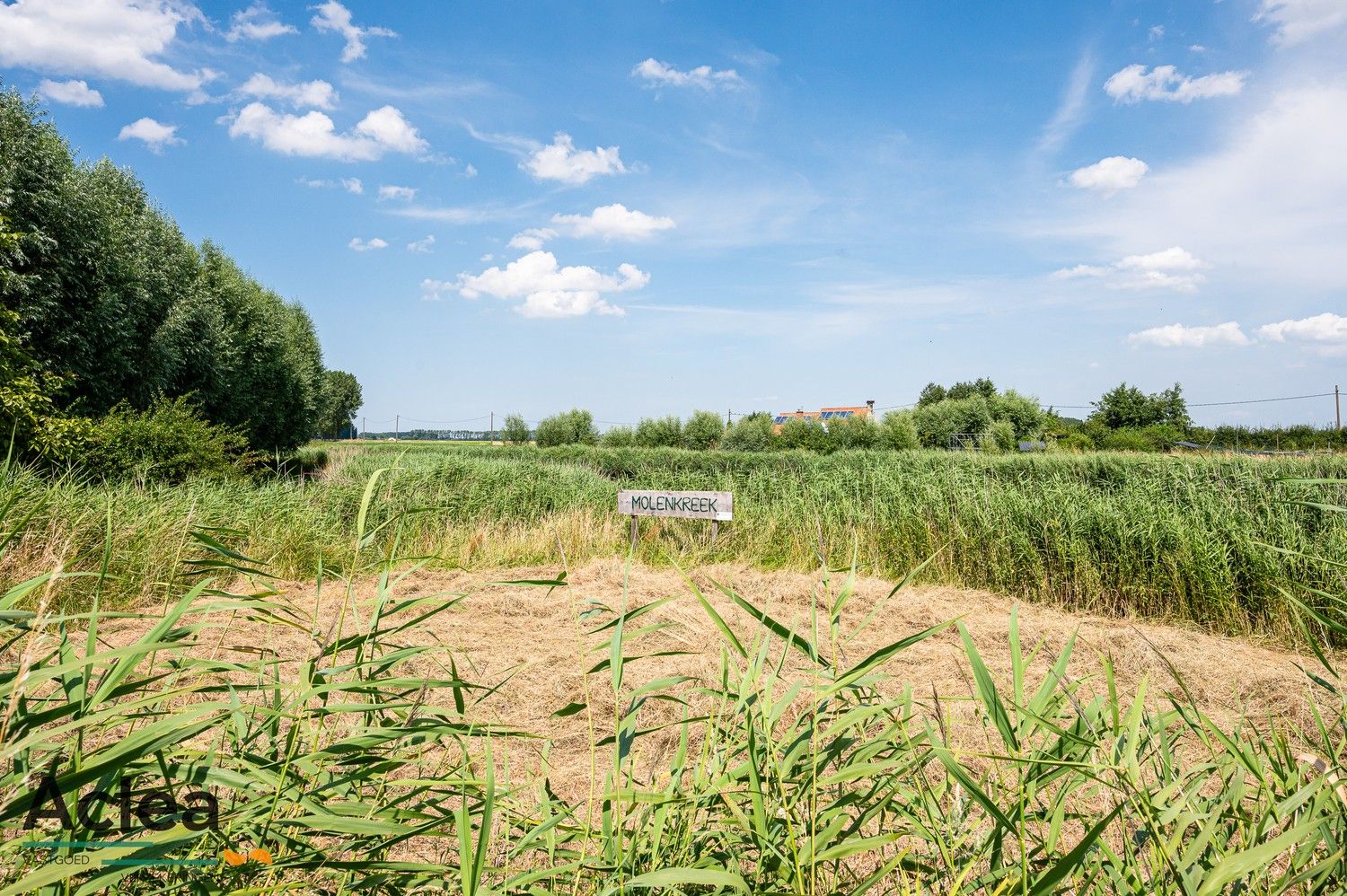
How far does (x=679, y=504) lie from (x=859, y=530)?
2.30 m

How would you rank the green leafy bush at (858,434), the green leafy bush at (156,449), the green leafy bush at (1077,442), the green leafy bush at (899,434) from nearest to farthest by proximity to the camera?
the green leafy bush at (156,449)
the green leafy bush at (1077,442)
the green leafy bush at (899,434)
the green leafy bush at (858,434)

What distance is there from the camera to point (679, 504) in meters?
8.36

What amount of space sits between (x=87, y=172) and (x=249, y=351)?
861cm

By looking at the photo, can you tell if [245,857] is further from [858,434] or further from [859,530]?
[858,434]

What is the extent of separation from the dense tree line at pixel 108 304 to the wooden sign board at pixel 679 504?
25.0 feet

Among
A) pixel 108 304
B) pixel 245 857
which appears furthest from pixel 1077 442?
pixel 245 857

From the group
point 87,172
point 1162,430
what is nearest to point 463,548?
point 87,172

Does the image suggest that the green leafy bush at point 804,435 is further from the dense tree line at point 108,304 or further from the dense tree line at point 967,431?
the dense tree line at point 108,304

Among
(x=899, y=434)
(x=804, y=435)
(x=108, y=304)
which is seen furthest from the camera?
(x=804, y=435)

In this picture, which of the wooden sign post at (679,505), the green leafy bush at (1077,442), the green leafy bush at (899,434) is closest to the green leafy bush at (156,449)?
the wooden sign post at (679,505)

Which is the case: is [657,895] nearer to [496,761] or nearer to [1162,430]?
[496,761]

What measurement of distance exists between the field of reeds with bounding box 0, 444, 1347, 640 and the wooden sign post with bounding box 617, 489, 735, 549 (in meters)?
0.71

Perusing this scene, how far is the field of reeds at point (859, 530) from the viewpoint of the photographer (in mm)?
5758

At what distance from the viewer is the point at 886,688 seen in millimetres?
4188
